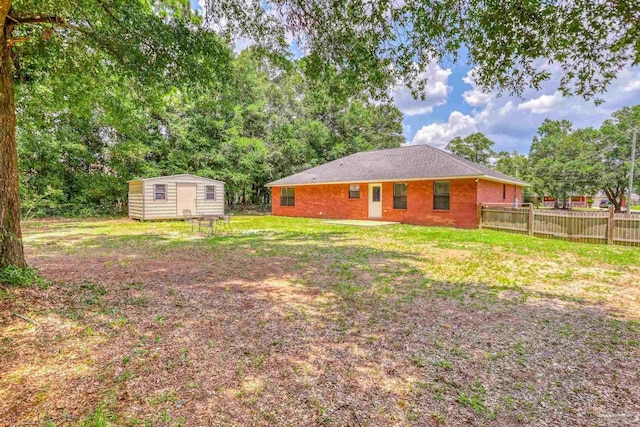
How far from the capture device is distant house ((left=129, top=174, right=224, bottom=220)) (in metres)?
16.8

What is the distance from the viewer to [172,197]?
17625 millimetres

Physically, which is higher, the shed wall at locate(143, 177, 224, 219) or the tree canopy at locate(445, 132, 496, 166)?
the tree canopy at locate(445, 132, 496, 166)

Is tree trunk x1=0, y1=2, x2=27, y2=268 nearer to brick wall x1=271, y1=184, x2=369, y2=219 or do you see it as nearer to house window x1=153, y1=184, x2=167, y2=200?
house window x1=153, y1=184, x2=167, y2=200

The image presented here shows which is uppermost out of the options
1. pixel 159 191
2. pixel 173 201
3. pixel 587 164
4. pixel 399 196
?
pixel 587 164

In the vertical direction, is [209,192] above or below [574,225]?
above

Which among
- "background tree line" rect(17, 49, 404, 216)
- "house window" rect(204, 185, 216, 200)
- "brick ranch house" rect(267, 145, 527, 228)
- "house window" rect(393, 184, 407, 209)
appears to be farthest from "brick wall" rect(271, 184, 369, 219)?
"house window" rect(204, 185, 216, 200)

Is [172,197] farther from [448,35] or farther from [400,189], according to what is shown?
[448,35]

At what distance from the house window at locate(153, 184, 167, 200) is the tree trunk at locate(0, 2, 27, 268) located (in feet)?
44.0

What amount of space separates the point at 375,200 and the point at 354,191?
1.52m

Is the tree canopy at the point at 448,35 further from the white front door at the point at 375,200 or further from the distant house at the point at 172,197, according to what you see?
the distant house at the point at 172,197

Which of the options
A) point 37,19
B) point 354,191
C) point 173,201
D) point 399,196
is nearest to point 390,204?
point 399,196

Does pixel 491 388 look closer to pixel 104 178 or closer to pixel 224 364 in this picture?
pixel 224 364

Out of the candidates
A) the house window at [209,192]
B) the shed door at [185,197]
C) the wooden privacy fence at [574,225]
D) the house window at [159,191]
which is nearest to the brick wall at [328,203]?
the house window at [209,192]

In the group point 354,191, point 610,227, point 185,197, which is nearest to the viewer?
point 610,227
